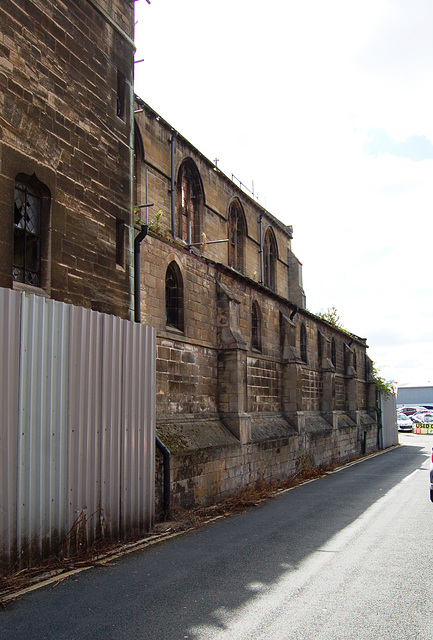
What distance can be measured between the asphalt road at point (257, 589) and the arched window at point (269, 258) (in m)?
20.8

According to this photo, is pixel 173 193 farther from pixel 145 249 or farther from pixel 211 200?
pixel 145 249

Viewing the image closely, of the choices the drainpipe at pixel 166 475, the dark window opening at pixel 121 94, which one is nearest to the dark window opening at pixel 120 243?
the dark window opening at pixel 121 94

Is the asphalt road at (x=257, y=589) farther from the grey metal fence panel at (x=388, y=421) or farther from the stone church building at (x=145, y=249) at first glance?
the grey metal fence panel at (x=388, y=421)

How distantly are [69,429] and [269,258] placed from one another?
79.9 ft

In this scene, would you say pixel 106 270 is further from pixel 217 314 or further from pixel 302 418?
pixel 302 418

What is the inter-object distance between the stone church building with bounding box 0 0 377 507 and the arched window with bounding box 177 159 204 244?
0.08m

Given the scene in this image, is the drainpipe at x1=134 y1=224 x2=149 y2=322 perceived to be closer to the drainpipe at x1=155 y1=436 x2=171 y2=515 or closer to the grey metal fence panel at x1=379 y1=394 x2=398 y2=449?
the drainpipe at x1=155 y1=436 x2=171 y2=515

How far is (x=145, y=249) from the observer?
440 inches

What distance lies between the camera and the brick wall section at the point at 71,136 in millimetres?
7543

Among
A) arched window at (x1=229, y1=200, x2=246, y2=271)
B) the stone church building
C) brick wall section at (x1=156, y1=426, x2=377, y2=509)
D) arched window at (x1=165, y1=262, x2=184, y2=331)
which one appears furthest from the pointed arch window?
arched window at (x1=165, y1=262, x2=184, y2=331)

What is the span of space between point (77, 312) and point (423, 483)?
39.4ft

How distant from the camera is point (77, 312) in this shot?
7566 mm

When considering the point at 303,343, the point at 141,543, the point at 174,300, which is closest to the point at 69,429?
the point at 141,543

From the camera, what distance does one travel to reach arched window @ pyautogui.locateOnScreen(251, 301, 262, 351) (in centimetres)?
1717
